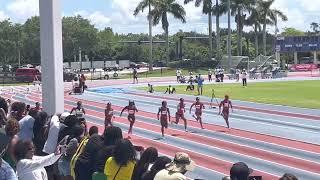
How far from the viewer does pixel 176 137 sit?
23.2 meters

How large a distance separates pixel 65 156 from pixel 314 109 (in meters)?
25.8

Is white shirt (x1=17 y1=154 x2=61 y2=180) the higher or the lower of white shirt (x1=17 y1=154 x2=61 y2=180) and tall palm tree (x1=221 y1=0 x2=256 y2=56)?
the lower

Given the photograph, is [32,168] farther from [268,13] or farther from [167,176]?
[268,13]

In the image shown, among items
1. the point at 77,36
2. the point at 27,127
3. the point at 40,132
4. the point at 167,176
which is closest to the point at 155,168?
the point at 167,176

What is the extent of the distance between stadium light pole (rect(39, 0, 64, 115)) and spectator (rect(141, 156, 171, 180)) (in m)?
5.98

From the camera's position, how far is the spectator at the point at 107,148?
25.2 ft

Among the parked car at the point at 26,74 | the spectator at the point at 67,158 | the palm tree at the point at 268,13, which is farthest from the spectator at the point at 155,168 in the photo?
the palm tree at the point at 268,13

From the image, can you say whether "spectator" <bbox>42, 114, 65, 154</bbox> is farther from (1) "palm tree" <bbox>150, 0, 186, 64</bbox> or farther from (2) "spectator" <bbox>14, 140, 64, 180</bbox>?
(1) "palm tree" <bbox>150, 0, 186, 64</bbox>

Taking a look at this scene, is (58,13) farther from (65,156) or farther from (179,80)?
(179,80)

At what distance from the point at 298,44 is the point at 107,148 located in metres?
76.6

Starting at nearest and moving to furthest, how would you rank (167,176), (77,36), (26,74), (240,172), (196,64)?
1. (240,172)
2. (167,176)
3. (26,74)
4. (196,64)
5. (77,36)

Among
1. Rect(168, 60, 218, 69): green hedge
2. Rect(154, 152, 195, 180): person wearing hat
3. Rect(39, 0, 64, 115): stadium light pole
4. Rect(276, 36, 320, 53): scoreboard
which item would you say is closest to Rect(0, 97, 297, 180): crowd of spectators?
Rect(154, 152, 195, 180): person wearing hat

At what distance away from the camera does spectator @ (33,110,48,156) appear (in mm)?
9977

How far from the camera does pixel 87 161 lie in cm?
790
